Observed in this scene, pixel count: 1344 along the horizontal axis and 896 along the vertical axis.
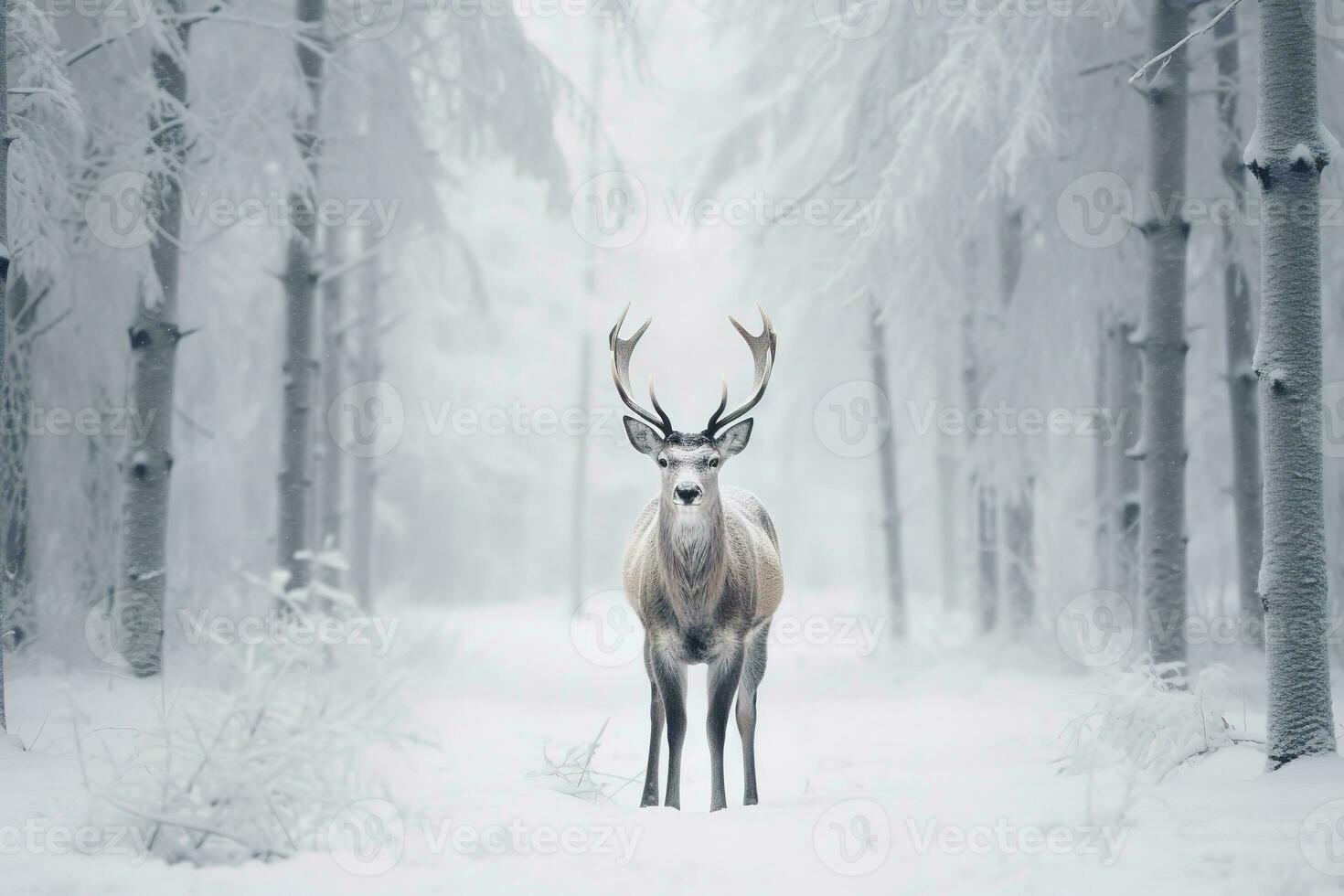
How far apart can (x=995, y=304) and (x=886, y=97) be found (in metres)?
2.78

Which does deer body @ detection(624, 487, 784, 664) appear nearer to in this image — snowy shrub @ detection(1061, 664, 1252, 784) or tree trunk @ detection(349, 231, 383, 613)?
snowy shrub @ detection(1061, 664, 1252, 784)

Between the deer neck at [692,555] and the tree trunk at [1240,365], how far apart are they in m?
6.33

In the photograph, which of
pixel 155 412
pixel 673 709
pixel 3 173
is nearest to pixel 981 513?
pixel 673 709

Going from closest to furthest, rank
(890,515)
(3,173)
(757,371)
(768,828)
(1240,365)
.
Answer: (768,828) → (3,173) → (757,371) → (1240,365) → (890,515)

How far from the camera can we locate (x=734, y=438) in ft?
19.6

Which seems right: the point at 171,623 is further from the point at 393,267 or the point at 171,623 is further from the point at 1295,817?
the point at 1295,817

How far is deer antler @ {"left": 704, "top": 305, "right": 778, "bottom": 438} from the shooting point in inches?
229

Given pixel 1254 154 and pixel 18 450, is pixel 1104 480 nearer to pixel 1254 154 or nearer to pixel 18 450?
pixel 1254 154

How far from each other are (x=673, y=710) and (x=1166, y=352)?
475 cm

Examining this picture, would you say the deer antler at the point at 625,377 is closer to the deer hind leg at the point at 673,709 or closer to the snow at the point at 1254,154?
the deer hind leg at the point at 673,709

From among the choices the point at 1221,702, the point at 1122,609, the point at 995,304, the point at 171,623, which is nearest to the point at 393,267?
the point at 171,623

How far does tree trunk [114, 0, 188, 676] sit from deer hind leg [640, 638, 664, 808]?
4.15 m

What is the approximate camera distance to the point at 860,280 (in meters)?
10.6

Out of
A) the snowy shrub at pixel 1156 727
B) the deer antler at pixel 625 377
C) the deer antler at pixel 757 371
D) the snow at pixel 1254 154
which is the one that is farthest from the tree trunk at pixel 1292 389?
the deer antler at pixel 625 377
